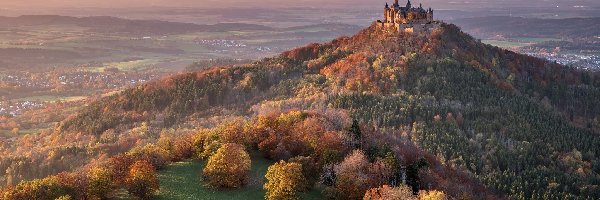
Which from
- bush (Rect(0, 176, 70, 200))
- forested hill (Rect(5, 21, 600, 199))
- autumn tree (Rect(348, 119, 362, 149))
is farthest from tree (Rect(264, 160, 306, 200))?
bush (Rect(0, 176, 70, 200))

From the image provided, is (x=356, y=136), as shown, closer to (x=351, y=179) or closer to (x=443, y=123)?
(x=351, y=179)

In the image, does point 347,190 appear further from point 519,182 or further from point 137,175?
point 519,182

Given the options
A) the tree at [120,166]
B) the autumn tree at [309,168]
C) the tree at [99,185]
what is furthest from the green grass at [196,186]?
the tree at [99,185]

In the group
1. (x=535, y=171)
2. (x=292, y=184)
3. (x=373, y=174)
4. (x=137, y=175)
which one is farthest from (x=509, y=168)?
(x=137, y=175)

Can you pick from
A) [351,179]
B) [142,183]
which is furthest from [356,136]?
[142,183]

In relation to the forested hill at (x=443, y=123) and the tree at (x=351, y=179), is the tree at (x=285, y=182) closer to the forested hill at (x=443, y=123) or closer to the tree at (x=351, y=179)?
the tree at (x=351, y=179)
